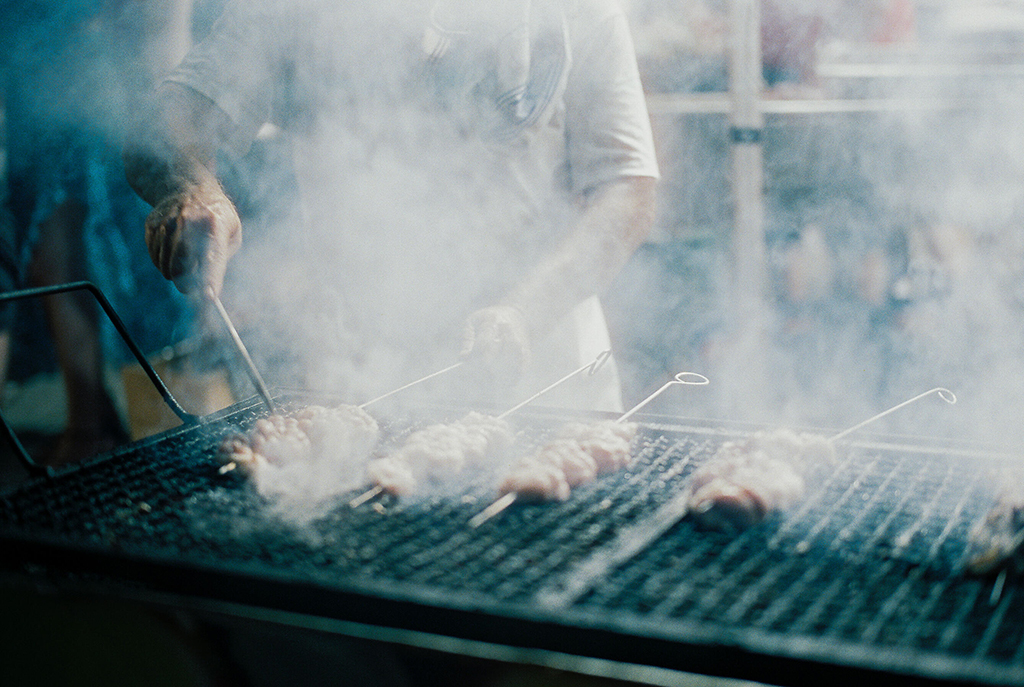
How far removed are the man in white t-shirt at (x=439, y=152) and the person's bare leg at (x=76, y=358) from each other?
80.0 inches

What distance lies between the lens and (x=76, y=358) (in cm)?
481

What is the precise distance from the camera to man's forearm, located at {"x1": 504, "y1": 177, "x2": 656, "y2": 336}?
2.96 m

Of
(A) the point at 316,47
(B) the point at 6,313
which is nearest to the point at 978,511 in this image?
(A) the point at 316,47

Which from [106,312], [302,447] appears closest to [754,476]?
[302,447]

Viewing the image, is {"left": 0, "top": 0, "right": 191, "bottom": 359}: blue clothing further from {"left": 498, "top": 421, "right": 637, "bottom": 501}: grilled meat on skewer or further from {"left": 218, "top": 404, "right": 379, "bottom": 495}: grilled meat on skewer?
{"left": 498, "top": 421, "right": 637, "bottom": 501}: grilled meat on skewer

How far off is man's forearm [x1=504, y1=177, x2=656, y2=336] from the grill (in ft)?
3.01

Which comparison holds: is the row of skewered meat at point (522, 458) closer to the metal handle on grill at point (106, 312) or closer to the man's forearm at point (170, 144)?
the metal handle on grill at point (106, 312)

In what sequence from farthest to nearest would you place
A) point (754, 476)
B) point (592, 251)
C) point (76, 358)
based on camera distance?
point (76, 358)
point (592, 251)
point (754, 476)

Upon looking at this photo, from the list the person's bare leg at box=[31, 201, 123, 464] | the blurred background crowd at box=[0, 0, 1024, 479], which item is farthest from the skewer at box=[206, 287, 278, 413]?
the person's bare leg at box=[31, 201, 123, 464]

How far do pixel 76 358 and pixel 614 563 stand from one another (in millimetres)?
4277

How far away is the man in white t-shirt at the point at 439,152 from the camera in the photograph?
3031mm

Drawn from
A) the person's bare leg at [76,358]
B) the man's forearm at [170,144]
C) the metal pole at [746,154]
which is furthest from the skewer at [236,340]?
the metal pole at [746,154]

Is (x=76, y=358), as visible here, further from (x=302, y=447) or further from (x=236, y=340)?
(x=302, y=447)

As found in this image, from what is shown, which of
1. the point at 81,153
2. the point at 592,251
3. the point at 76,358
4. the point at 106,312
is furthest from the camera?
the point at 76,358
